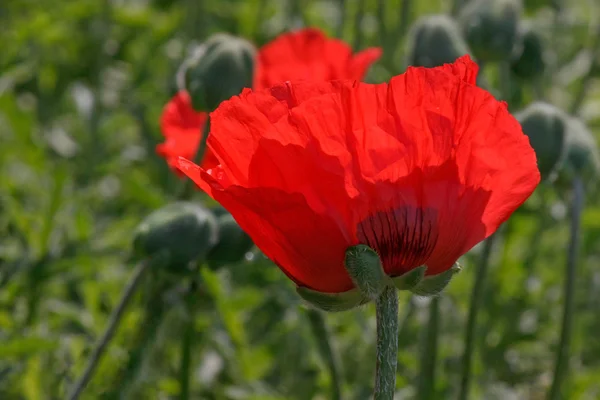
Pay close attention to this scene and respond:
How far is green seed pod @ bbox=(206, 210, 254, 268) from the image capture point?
62.9 inches

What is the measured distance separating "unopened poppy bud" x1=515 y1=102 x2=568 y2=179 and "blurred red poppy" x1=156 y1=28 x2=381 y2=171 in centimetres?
33

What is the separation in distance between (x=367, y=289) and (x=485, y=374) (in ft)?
4.23

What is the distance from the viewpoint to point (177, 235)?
1.52 m

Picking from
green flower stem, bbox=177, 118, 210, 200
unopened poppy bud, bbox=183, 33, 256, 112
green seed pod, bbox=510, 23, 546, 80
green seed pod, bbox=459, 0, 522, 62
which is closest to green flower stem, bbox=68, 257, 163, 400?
green flower stem, bbox=177, 118, 210, 200

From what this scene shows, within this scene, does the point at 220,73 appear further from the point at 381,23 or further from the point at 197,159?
the point at 381,23

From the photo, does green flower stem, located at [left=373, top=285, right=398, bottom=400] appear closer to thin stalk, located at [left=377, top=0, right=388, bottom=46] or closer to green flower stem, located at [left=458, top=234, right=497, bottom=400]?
green flower stem, located at [left=458, top=234, right=497, bottom=400]

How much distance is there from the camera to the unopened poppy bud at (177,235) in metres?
1.52

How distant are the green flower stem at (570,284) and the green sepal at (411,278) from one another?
821mm

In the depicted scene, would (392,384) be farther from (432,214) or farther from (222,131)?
(222,131)

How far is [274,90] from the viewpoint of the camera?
993 mm

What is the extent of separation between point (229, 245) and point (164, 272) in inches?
4.3

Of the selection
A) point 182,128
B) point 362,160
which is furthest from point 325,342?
point 362,160

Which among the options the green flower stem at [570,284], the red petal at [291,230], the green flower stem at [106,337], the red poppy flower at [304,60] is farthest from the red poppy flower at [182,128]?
the red petal at [291,230]

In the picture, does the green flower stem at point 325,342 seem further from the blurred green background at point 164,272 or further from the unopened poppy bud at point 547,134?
the unopened poppy bud at point 547,134
